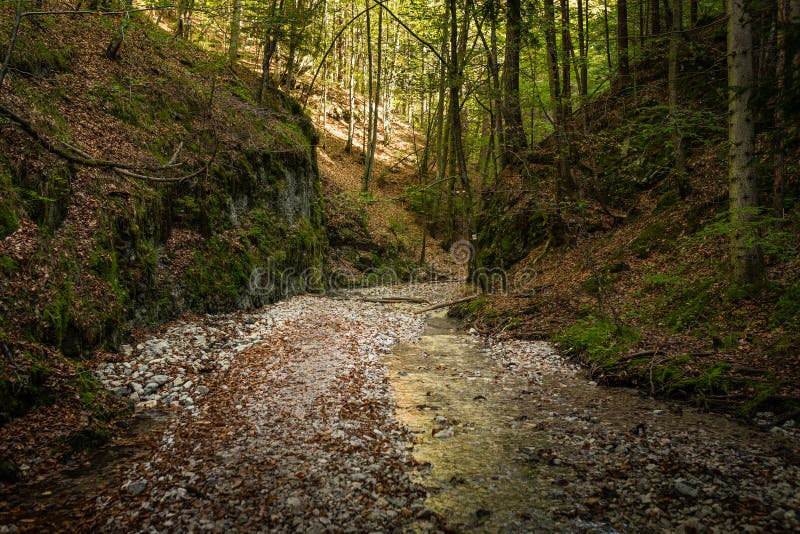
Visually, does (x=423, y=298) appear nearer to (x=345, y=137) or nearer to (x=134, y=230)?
(x=134, y=230)

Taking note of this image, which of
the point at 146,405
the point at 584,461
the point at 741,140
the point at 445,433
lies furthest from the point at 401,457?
the point at 741,140

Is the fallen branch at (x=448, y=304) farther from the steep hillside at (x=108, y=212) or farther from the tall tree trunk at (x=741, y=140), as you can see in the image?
the tall tree trunk at (x=741, y=140)

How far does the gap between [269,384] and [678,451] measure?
6.04 m

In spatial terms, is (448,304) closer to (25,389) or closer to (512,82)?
(512,82)

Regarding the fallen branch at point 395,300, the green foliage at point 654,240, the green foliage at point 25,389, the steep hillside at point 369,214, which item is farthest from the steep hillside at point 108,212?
the green foliage at point 654,240

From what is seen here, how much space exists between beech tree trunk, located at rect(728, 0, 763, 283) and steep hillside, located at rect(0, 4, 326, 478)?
31.7 ft

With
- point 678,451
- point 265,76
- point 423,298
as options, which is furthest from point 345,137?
point 678,451

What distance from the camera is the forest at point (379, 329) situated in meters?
4.12

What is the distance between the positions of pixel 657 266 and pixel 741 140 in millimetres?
3799

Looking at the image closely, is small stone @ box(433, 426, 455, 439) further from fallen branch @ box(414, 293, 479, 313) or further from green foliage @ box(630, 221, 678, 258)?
fallen branch @ box(414, 293, 479, 313)

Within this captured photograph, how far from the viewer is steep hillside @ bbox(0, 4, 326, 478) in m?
5.19

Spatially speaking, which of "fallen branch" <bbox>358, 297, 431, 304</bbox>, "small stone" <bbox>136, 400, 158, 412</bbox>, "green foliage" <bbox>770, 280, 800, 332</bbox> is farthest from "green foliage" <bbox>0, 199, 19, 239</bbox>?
"fallen branch" <bbox>358, 297, 431, 304</bbox>

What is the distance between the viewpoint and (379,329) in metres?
12.5

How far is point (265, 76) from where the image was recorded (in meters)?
19.0
